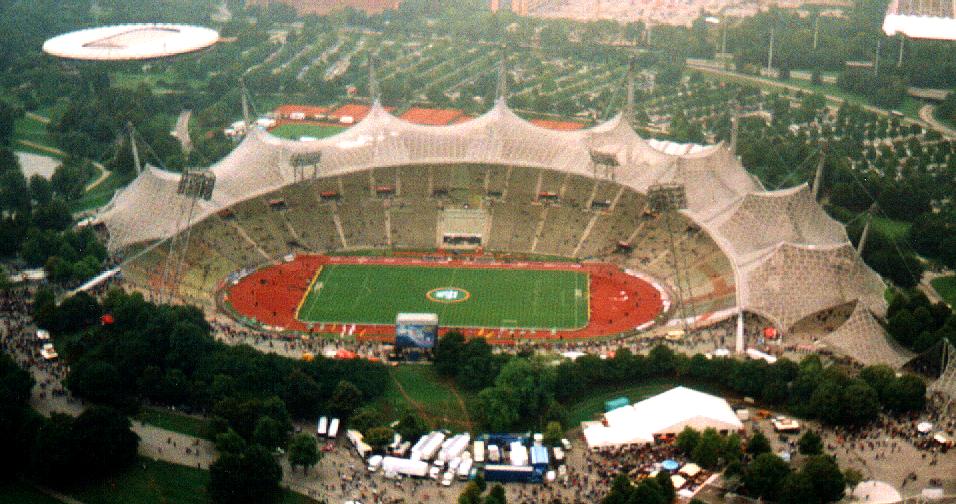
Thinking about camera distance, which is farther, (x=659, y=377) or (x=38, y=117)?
(x=38, y=117)

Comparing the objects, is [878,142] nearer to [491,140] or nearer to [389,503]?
[491,140]

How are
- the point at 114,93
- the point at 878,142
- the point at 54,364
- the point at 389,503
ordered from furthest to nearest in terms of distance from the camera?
the point at 114,93, the point at 878,142, the point at 54,364, the point at 389,503

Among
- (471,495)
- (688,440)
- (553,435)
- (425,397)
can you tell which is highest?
(471,495)

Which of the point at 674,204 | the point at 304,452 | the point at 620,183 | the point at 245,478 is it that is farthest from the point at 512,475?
the point at 620,183

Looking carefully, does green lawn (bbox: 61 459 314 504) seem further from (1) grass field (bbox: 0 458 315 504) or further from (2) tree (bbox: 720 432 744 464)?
(2) tree (bbox: 720 432 744 464)

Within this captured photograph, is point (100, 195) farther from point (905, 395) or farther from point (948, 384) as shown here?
point (948, 384)

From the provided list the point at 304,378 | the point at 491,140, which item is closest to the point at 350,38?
the point at 491,140

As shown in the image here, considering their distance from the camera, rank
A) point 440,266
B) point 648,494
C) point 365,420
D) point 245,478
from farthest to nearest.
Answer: point 440,266 < point 365,420 < point 245,478 < point 648,494
